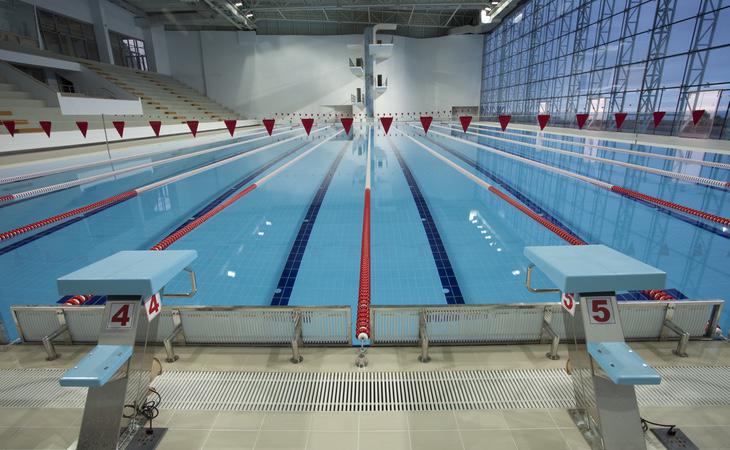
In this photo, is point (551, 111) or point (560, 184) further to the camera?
point (551, 111)

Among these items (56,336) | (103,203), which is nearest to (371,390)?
(56,336)

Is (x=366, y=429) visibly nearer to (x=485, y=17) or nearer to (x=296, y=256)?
(x=296, y=256)

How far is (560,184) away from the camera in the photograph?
6.38m

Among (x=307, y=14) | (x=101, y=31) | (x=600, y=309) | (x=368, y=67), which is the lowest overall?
(x=600, y=309)

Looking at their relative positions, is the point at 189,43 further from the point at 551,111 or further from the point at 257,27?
the point at 551,111

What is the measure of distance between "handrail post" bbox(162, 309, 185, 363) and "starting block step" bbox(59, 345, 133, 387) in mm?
634

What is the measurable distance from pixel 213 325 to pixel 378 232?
2.65 m

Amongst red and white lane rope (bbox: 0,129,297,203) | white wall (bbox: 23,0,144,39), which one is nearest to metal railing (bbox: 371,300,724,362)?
red and white lane rope (bbox: 0,129,297,203)

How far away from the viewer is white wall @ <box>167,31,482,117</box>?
22.3m

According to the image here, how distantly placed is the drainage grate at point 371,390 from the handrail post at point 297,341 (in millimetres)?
100

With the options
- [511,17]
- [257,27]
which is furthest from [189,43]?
[511,17]

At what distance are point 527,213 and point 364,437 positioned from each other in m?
4.07

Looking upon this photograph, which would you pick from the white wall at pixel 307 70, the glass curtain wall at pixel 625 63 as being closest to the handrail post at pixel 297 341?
the glass curtain wall at pixel 625 63

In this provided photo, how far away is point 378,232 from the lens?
14.4ft
